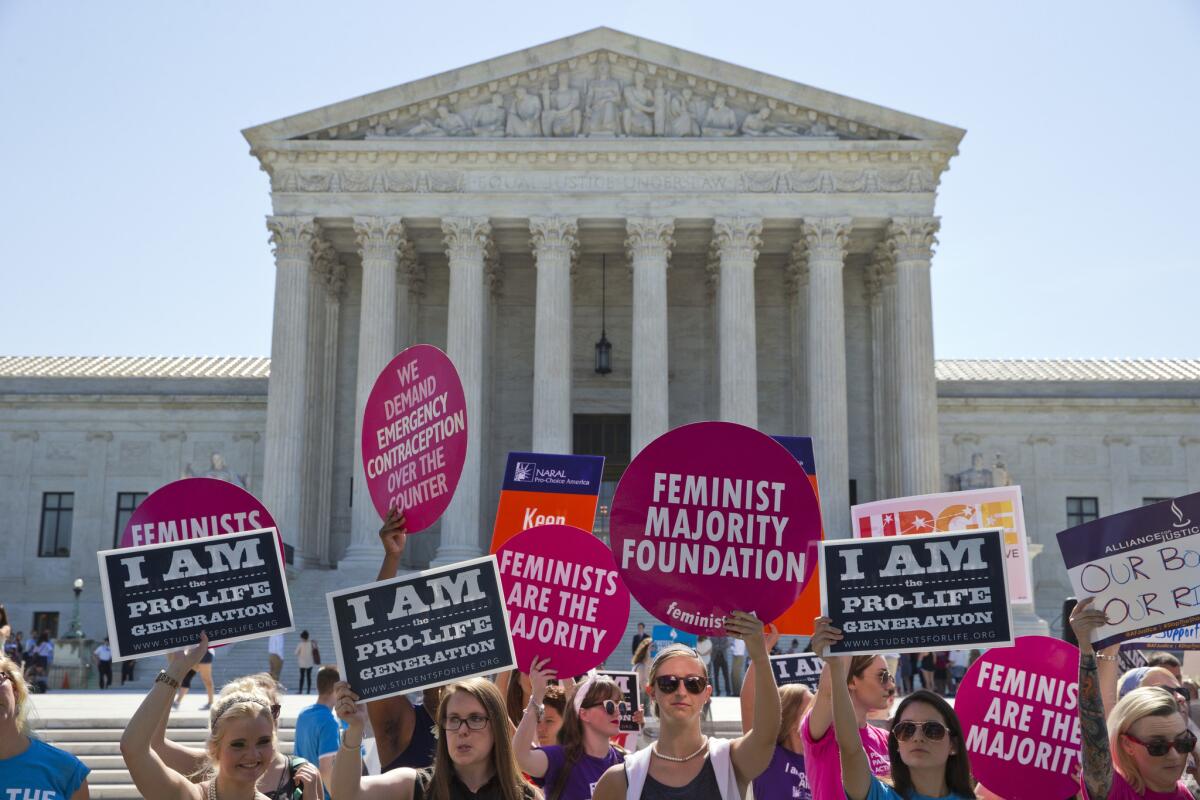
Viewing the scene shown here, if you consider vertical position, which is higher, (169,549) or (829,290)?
(829,290)

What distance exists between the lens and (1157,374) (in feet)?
177

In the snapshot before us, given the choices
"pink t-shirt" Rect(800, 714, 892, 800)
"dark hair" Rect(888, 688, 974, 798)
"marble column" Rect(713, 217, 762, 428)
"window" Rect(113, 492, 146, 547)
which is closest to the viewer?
"dark hair" Rect(888, 688, 974, 798)

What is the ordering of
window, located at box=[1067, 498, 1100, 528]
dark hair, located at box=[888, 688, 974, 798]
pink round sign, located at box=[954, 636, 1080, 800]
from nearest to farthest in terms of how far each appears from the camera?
dark hair, located at box=[888, 688, 974, 798]
pink round sign, located at box=[954, 636, 1080, 800]
window, located at box=[1067, 498, 1100, 528]

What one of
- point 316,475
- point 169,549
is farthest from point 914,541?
point 316,475

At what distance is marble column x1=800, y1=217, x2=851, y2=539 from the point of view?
40.1 meters

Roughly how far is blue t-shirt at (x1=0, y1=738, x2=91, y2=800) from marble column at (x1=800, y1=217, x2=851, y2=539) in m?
34.7

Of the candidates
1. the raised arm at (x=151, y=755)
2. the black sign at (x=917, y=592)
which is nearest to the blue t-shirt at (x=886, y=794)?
the black sign at (x=917, y=592)

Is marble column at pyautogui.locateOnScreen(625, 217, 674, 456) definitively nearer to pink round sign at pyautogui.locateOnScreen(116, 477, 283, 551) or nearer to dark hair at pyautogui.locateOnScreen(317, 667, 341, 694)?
dark hair at pyautogui.locateOnScreen(317, 667, 341, 694)

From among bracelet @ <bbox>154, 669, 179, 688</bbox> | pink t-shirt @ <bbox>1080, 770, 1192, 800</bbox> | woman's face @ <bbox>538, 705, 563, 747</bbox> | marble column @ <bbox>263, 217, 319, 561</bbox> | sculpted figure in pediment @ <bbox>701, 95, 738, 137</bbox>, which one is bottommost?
pink t-shirt @ <bbox>1080, 770, 1192, 800</bbox>

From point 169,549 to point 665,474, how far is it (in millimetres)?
2798

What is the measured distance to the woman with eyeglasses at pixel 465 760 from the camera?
5742mm

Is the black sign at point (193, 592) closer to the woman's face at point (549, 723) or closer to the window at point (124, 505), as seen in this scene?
the woman's face at point (549, 723)

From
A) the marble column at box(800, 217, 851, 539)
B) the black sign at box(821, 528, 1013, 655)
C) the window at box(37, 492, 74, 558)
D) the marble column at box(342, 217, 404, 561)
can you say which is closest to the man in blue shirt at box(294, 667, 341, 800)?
the black sign at box(821, 528, 1013, 655)

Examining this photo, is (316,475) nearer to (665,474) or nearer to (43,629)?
(43,629)
